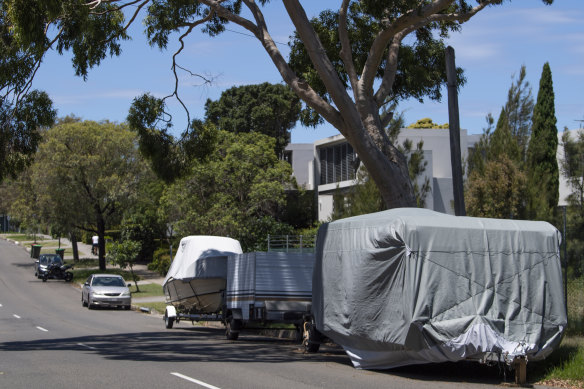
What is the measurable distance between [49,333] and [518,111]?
18.4 metres

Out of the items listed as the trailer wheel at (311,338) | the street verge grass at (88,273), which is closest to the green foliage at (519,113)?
the trailer wheel at (311,338)

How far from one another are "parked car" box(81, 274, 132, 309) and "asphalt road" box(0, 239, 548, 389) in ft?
26.1

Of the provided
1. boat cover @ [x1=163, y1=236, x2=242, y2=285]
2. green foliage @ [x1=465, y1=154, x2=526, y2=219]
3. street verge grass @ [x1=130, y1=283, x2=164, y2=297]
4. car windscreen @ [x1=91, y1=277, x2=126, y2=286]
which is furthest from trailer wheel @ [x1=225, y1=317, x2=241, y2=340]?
street verge grass @ [x1=130, y1=283, x2=164, y2=297]

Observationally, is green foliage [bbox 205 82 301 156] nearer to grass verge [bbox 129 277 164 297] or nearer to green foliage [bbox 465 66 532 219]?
grass verge [bbox 129 277 164 297]

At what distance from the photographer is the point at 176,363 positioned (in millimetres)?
13109

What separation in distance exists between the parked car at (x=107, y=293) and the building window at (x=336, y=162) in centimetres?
1501

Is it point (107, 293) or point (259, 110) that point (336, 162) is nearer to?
point (259, 110)

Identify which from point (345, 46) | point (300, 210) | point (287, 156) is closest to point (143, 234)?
point (300, 210)

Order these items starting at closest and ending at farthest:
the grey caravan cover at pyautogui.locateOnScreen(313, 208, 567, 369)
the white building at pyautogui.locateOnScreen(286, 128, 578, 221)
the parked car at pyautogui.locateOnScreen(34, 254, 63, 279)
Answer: the grey caravan cover at pyautogui.locateOnScreen(313, 208, 567, 369), the white building at pyautogui.locateOnScreen(286, 128, 578, 221), the parked car at pyautogui.locateOnScreen(34, 254, 63, 279)

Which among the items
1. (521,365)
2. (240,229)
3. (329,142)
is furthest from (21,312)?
(521,365)

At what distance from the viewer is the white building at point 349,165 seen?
115ft

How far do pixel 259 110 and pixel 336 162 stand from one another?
43.1 feet

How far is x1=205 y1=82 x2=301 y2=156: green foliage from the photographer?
5488 cm

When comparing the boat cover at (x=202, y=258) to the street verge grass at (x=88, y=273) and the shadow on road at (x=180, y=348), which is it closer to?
the shadow on road at (x=180, y=348)
